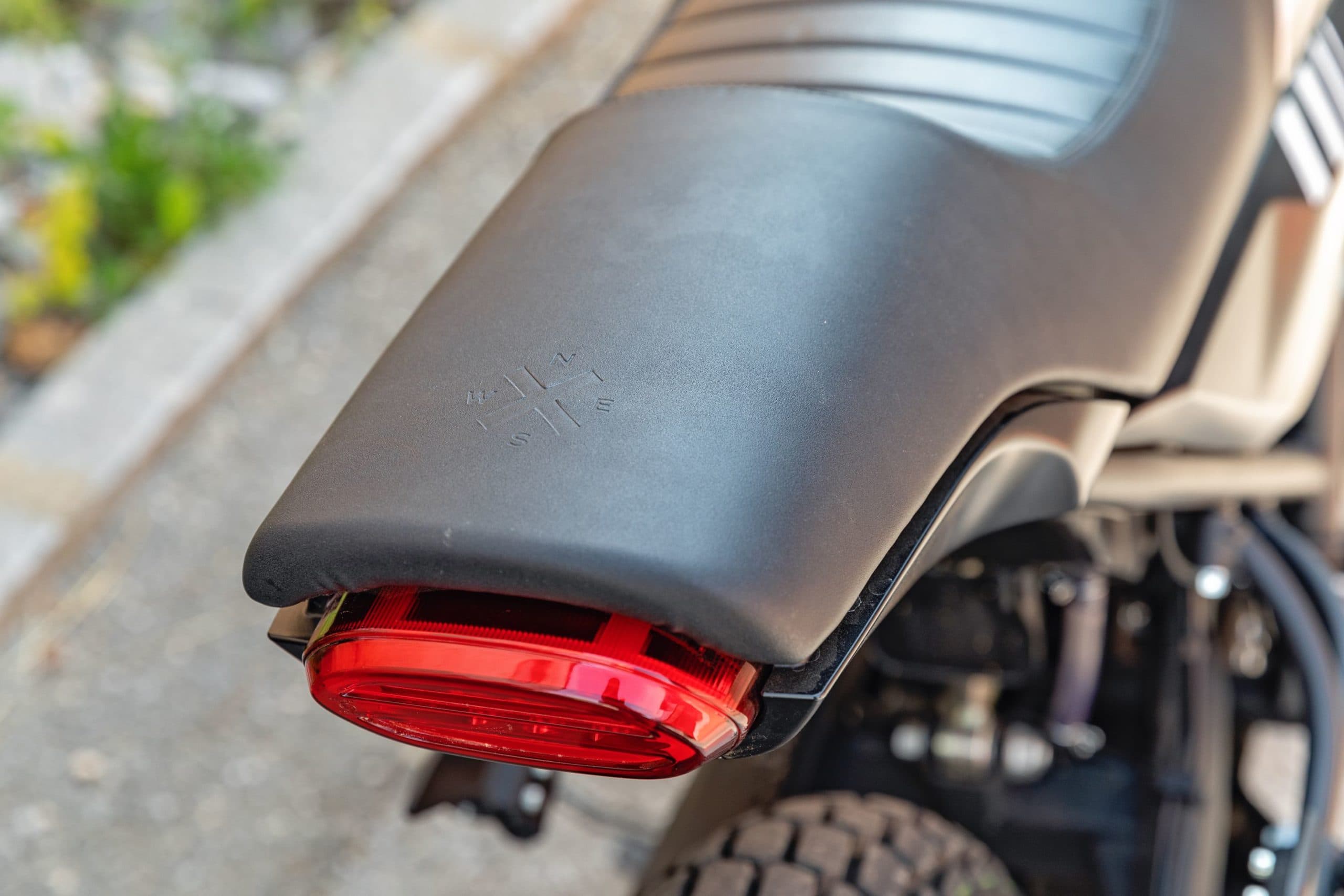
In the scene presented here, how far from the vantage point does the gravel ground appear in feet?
5.52

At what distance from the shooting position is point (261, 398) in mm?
2252

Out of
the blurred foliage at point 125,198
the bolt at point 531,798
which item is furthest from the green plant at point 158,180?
the bolt at point 531,798

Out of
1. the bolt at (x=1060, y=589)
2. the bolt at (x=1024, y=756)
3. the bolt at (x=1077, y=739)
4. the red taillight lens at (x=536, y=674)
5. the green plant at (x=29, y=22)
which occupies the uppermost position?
the green plant at (x=29, y=22)

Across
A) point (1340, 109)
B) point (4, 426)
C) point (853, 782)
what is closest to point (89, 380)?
point (4, 426)

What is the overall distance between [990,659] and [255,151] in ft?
5.90

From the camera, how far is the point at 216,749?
181 centimetres

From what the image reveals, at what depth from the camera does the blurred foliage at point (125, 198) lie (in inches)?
87.2

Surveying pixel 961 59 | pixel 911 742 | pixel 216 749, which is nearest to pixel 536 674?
pixel 961 59

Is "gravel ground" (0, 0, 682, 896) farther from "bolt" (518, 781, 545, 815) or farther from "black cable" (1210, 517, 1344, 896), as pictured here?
"black cable" (1210, 517, 1344, 896)

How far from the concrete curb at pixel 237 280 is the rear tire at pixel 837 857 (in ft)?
4.60

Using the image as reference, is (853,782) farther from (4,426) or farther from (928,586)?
(4,426)

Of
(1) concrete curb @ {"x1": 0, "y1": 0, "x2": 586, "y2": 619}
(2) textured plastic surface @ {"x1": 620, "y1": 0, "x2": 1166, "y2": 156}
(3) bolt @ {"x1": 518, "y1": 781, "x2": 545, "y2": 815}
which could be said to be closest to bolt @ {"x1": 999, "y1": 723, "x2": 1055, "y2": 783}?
(3) bolt @ {"x1": 518, "y1": 781, "x2": 545, "y2": 815}

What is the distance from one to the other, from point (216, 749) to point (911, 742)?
1046mm

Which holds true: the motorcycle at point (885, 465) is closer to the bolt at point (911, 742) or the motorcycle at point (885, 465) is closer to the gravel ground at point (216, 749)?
the bolt at point (911, 742)
